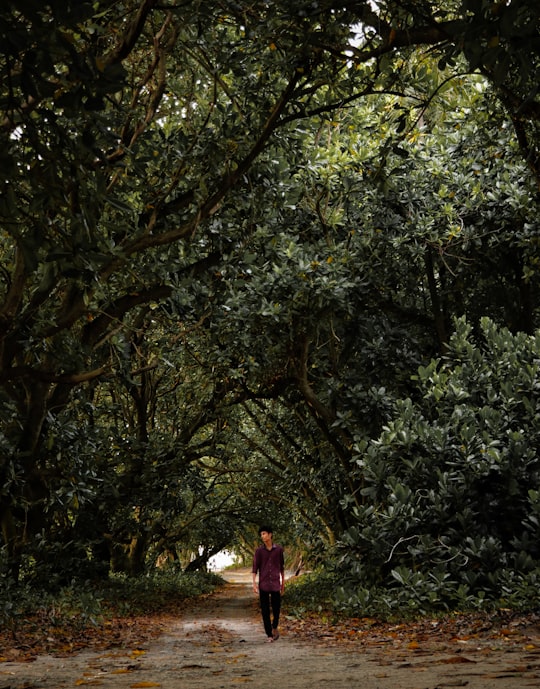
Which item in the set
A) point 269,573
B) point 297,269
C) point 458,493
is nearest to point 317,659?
point 269,573

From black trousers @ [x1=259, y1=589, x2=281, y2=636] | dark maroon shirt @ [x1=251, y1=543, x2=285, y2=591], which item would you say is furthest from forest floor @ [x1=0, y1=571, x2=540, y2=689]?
dark maroon shirt @ [x1=251, y1=543, x2=285, y2=591]

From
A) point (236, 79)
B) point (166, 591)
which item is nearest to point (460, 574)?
point (236, 79)

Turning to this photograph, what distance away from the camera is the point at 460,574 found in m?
10.0

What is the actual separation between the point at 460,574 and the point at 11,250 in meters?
7.71

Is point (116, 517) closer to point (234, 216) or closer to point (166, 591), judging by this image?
point (166, 591)

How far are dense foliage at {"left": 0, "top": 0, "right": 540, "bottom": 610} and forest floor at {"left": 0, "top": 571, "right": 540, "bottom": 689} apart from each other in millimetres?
1089

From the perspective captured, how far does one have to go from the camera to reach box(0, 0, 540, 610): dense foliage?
18.5 ft

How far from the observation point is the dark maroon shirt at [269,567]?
34.7 feet

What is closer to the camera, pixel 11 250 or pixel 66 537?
pixel 11 250

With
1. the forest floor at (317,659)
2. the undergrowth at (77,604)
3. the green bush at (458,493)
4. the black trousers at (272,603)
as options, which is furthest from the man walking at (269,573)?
the undergrowth at (77,604)

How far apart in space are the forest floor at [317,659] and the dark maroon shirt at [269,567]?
777 millimetres

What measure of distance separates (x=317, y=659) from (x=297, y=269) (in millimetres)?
6119

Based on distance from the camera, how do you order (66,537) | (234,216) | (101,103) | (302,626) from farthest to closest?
(66,537), (302,626), (234,216), (101,103)

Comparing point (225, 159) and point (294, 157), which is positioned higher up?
point (294, 157)
